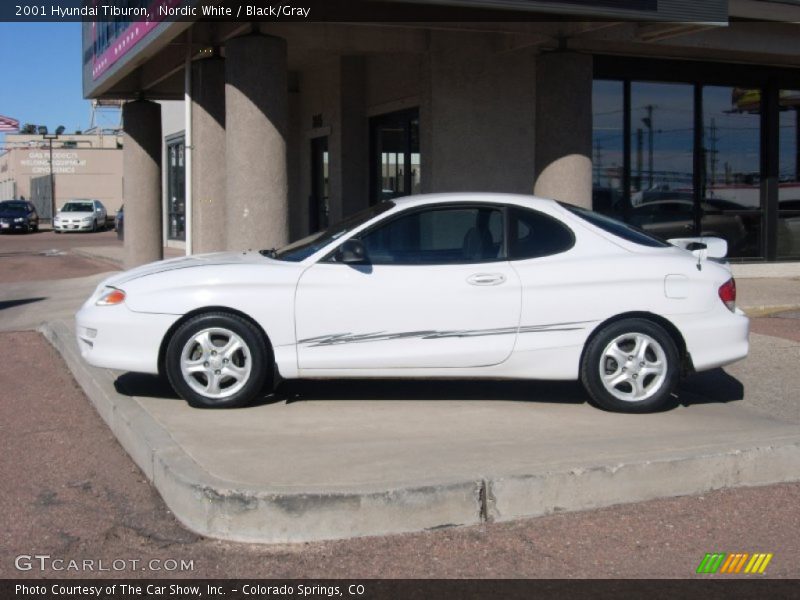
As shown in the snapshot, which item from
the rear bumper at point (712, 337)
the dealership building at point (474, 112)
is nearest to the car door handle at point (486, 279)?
the rear bumper at point (712, 337)

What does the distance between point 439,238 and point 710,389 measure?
2666mm

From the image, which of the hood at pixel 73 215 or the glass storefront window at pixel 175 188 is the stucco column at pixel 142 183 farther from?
the hood at pixel 73 215

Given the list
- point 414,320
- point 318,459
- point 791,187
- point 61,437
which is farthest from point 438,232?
point 791,187

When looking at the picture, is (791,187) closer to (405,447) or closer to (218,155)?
(218,155)

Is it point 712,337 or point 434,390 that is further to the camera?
point 434,390

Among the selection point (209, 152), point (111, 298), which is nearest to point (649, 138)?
point (209, 152)

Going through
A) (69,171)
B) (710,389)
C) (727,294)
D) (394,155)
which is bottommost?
(710,389)

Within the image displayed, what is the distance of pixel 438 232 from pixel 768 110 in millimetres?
11171

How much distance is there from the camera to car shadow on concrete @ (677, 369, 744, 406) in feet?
25.0

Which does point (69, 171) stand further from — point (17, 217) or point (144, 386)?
point (144, 386)

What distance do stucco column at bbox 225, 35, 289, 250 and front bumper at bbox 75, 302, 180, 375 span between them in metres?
3.94

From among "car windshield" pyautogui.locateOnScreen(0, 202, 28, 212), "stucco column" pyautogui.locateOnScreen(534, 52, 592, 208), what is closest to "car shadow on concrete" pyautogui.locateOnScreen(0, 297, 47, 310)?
"stucco column" pyautogui.locateOnScreen(534, 52, 592, 208)

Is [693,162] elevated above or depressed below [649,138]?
below

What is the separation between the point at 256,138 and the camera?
420 inches
